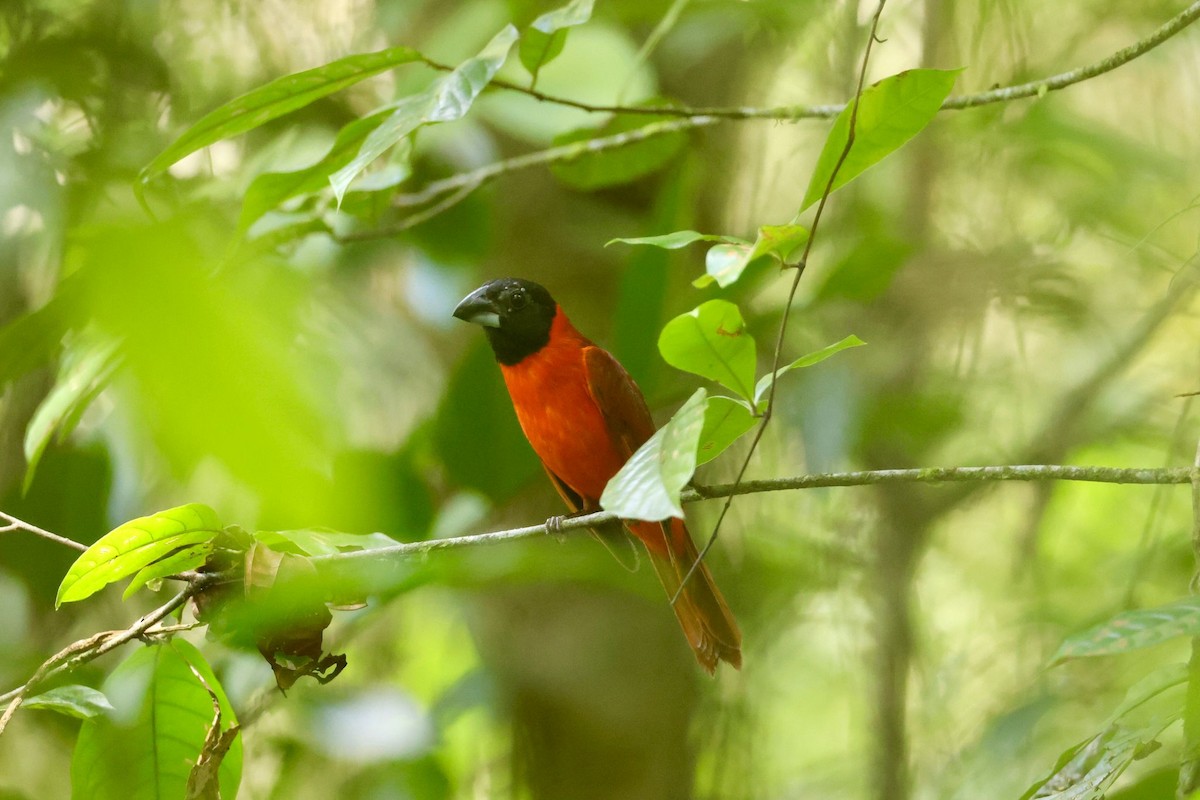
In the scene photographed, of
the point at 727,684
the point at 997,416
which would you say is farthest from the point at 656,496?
the point at 997,416

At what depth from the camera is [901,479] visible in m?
1.46

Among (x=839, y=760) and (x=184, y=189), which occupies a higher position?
(x=184, y=189)

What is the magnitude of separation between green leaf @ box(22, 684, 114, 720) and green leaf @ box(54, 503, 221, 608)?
18 centimetres

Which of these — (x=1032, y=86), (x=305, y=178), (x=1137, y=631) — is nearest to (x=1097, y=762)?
(x=1137, y=631)

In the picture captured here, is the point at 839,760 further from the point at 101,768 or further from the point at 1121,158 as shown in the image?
the point at 101,768

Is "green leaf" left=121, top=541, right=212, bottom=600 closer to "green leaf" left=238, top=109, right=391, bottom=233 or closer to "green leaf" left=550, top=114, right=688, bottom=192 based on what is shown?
"green leaf" left=238, top=109, right=391, bottom=233

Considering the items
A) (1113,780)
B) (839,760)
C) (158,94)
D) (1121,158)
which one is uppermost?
(158,94)

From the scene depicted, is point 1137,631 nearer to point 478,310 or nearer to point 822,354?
point 822,354

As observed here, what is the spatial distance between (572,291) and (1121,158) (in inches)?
64.9

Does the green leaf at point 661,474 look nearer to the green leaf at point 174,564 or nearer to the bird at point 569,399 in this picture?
the green leaf at point 174,564

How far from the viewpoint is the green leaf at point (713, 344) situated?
4.50ft

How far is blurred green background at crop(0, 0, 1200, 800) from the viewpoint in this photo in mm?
2621

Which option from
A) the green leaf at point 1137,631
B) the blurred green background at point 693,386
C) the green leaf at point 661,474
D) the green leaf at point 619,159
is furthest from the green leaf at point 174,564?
the green leaf at point 619,159

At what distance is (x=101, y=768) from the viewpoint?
1.63m
